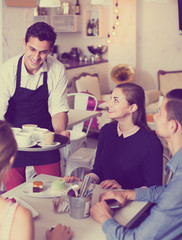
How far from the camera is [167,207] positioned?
163 cm

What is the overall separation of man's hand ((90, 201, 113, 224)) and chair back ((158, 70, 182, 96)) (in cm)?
577

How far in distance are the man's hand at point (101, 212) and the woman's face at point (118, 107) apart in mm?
855

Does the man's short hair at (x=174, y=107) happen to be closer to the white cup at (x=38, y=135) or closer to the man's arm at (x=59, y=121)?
the white cup at (x=38, y=135)

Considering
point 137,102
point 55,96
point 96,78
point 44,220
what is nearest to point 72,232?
point 44,220

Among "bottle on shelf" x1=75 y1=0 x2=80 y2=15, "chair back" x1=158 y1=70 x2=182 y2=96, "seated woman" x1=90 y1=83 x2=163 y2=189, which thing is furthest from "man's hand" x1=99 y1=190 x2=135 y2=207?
"bottle on shelf" x1=75 y1=0 x2=80 y2=15

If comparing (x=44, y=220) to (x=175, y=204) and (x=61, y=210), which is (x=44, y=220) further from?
(x=175, y=204)

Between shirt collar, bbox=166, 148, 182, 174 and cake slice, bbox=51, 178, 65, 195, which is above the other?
shirt collar, bbox=166, 148, 182, 174

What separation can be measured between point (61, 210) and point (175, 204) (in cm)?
55

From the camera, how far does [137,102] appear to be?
8.96 feet

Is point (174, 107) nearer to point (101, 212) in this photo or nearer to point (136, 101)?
point (101, 212)

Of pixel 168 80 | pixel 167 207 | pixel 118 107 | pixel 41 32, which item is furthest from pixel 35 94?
pixel 168 80

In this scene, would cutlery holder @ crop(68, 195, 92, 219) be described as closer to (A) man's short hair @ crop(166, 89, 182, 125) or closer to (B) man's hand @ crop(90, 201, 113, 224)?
(B) man's hand @ crop(90, 201, 113, 224)

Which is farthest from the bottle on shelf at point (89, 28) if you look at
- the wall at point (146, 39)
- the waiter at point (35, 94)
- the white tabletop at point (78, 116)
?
the waiter at point (35, 94)

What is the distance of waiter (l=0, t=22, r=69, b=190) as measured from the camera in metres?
2.85
